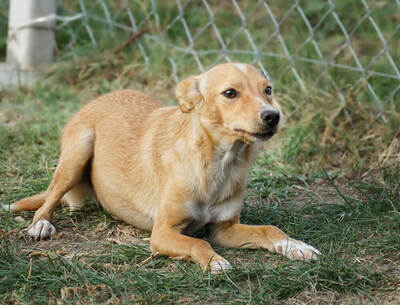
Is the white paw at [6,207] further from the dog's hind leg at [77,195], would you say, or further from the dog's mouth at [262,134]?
the dog's mouth at [262,134]

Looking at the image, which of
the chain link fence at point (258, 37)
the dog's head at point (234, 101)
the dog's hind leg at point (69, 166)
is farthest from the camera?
the chain link fence at point (258, 37)

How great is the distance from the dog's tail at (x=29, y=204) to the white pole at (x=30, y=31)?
2684mm

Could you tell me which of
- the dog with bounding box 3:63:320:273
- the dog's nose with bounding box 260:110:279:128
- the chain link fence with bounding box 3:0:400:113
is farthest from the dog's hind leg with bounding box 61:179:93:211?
the chain link fence with bounding box 3:0:400:113

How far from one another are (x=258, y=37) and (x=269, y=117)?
Result: 11.9 feet

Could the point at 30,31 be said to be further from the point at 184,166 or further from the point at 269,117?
the point at 269,117

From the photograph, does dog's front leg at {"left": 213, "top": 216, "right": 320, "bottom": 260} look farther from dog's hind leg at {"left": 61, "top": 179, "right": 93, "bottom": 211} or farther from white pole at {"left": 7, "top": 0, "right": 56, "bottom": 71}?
white pole at {"left": 7, "top": 0, "right": 56, "bottom": 71}

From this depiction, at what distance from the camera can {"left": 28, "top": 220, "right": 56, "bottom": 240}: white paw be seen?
358 cm

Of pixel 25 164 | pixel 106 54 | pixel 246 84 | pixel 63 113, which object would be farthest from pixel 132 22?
pixel 246 84

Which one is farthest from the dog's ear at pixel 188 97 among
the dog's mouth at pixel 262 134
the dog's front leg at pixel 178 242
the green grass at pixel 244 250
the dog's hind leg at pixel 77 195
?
the dog's hind leg at pixel 77 195

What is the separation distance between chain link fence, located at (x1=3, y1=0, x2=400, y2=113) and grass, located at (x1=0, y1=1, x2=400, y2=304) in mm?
42

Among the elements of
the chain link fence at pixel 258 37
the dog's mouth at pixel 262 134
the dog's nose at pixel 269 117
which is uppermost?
the dog's nose at pixel 269 117

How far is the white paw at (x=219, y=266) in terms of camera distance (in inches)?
118

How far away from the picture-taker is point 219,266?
3.04m

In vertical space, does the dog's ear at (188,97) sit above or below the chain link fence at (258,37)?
above
